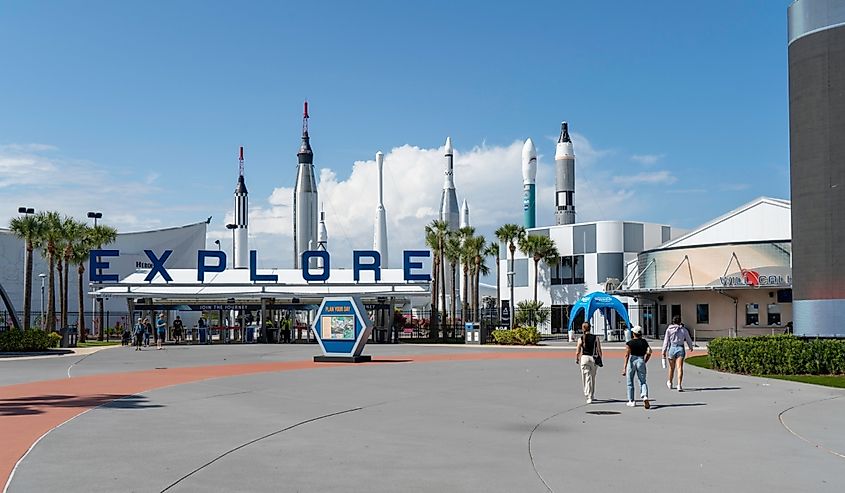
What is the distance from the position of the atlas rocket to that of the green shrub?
5502 cm

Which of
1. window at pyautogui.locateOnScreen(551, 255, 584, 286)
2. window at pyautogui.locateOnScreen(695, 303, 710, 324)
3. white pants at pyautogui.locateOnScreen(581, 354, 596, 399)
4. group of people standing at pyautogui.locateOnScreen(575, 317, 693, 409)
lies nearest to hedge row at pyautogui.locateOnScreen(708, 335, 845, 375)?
group of people standing at pyautogui.locateOnScreen(575, 317, 693, 409)

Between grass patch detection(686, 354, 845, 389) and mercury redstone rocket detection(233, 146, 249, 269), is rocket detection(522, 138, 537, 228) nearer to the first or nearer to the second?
mercury redstone rocket detection(233, 146, 249, 269)

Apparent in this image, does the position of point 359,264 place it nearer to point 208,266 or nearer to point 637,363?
point 208,266

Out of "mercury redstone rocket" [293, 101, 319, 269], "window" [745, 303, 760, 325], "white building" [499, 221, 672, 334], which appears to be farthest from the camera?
"mercury redstone rocket" [293, 101, 319, 269]

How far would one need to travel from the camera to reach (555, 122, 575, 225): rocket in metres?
85.2

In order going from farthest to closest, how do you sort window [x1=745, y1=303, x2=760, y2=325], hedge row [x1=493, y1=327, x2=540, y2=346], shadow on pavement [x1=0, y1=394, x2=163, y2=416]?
window [x1=745, y1=303, x2=760, y2=325] < hedge row [x1=493, y1=327, x2=540, y2=346] < shadow on pavement [x1=0, y1=394, x2=163, y2=416]

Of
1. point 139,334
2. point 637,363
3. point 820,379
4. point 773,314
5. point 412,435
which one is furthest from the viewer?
point 773,314

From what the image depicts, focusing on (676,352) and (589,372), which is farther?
(676,352)

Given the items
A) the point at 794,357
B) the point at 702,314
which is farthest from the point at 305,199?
the point at 794,357

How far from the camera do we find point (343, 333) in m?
30.4

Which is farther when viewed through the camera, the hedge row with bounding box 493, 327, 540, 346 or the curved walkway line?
the hedge row with bounding box 493, 327, 540, 346

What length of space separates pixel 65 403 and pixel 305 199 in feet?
271

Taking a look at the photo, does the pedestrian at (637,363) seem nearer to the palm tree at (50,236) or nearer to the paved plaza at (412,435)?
the paved plaza at (412,435)

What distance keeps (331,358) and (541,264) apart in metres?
40.8
